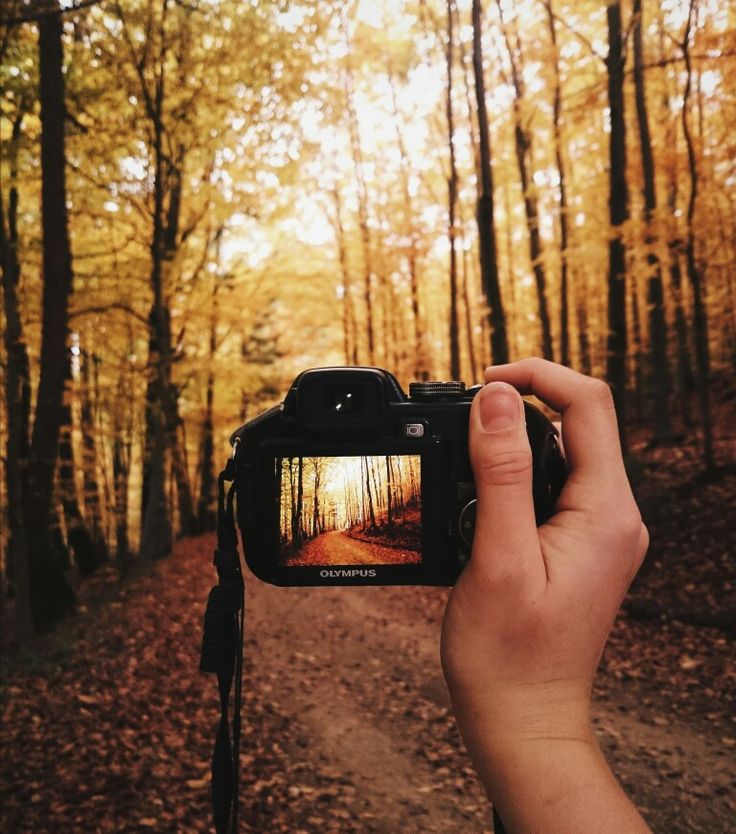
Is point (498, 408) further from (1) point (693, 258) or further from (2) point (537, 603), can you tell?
(1) point (693, 258)

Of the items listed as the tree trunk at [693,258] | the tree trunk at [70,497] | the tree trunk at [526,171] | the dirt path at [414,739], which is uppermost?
the tree trunk at [526,171]

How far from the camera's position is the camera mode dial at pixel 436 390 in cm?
160

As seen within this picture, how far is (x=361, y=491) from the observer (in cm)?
143

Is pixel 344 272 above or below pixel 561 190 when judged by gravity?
below

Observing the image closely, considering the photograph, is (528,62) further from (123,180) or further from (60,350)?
(60,350)

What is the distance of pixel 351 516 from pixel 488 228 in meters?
8.74

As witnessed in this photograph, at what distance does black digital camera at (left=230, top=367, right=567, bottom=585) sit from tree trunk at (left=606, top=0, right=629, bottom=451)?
7646 millimetres

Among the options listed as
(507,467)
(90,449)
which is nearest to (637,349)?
(90,449)

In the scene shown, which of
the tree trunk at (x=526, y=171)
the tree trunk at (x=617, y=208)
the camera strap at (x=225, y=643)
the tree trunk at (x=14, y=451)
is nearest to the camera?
the camera strap at (x=225, y=643)

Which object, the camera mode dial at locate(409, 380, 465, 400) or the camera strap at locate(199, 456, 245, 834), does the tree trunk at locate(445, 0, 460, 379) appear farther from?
the camera strap at locate(199, 456, 245, 834)

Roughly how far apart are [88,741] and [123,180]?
8957mm

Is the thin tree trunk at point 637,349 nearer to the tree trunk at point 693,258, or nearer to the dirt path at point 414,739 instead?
the tree trunk at point 693,258

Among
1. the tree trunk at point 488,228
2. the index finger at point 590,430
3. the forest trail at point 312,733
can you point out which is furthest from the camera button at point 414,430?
the tree trunk at point 488,228

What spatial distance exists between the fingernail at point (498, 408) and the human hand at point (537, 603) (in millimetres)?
16
